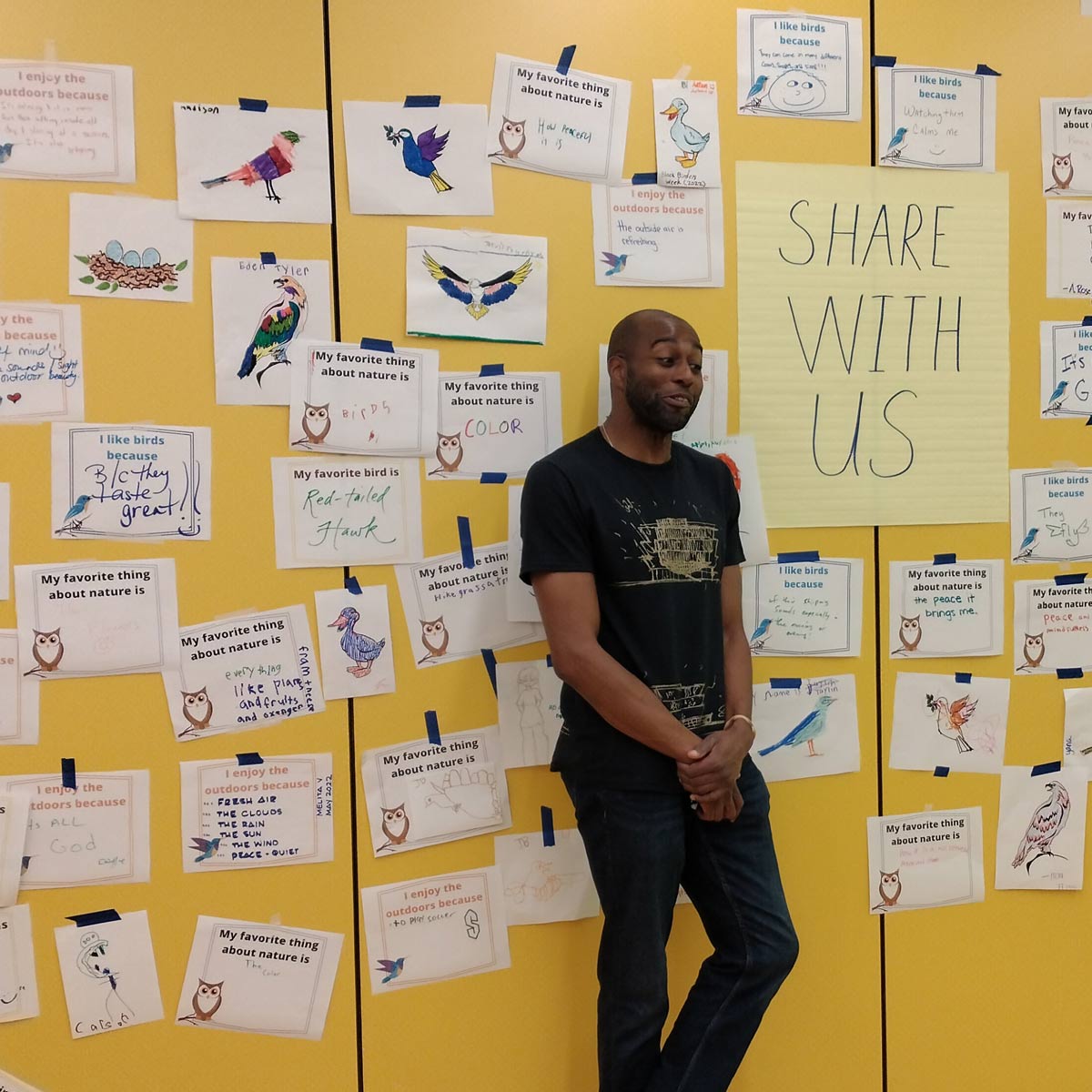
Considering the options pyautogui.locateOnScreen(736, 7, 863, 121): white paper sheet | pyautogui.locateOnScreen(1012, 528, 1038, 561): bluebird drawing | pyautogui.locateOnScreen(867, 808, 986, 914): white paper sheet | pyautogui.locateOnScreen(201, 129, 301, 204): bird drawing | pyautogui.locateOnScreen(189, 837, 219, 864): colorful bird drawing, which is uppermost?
pyautogui.locateOnScreen(736, 7, 863, 121): white paper sheet

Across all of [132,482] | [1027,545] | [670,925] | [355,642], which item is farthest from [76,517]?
[1027,545]

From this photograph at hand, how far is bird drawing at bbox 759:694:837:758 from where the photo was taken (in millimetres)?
2137

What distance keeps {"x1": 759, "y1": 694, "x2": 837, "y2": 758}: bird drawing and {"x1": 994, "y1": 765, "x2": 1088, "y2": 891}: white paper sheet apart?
45cm

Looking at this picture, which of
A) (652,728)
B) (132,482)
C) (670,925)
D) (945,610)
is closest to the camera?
(652,728)

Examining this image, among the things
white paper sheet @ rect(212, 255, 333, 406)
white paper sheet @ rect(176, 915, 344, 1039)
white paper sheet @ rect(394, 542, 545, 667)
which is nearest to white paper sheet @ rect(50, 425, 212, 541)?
white paper sheet @ rect(212, 255, 333, 406)

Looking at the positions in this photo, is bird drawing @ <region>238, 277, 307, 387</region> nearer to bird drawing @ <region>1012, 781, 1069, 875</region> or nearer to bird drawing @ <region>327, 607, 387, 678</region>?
bird drawing @ <region>327, 607, 387, 678</region>

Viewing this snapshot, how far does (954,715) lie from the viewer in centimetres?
221

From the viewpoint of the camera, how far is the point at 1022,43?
2178 millimetres

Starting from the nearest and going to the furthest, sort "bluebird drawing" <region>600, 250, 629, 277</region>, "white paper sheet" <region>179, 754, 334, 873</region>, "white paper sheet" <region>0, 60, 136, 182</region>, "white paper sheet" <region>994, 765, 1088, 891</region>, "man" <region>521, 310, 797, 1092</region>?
1. "man" <region>521, 310, 797, 1092</region>
2. "white paper sheet" <region>0, 60, 136, 182</region>
3. "white paper sheet" <region>179, 754, 334, 873</region>
4. "bluebird drawing" <region>600, 250, 629, 277</region>
5. "white paper sheet" <region>994, 765, 1088, 891</region>

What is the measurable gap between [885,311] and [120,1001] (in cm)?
208

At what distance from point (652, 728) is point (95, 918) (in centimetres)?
113

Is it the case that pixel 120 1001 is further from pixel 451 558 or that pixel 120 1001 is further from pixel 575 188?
pixel 575 188

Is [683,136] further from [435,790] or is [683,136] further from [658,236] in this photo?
[435,790]

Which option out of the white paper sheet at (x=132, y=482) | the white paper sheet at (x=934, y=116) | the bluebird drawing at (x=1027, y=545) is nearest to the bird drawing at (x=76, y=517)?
the white paper sheet at (x=132, y=482)
